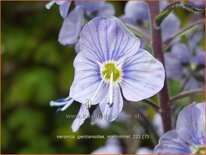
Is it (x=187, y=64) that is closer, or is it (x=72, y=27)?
(x=72, y=27)

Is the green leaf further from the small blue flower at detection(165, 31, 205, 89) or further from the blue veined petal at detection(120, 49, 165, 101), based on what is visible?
the blue veined petal at detection(120, 49, 165, 101)

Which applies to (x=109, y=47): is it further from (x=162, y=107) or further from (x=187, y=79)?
(x=187, y=79)

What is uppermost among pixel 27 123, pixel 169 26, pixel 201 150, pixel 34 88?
pixel 169 26

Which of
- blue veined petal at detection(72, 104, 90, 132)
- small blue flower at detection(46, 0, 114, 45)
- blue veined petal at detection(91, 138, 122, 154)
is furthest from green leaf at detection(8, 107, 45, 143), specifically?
blue veined petal at detection(72, 104, 90, 132)

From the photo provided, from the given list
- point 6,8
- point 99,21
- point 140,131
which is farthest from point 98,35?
point 6,8

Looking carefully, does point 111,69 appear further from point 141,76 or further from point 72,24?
point 72,24

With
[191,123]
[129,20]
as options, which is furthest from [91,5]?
[191,123]
